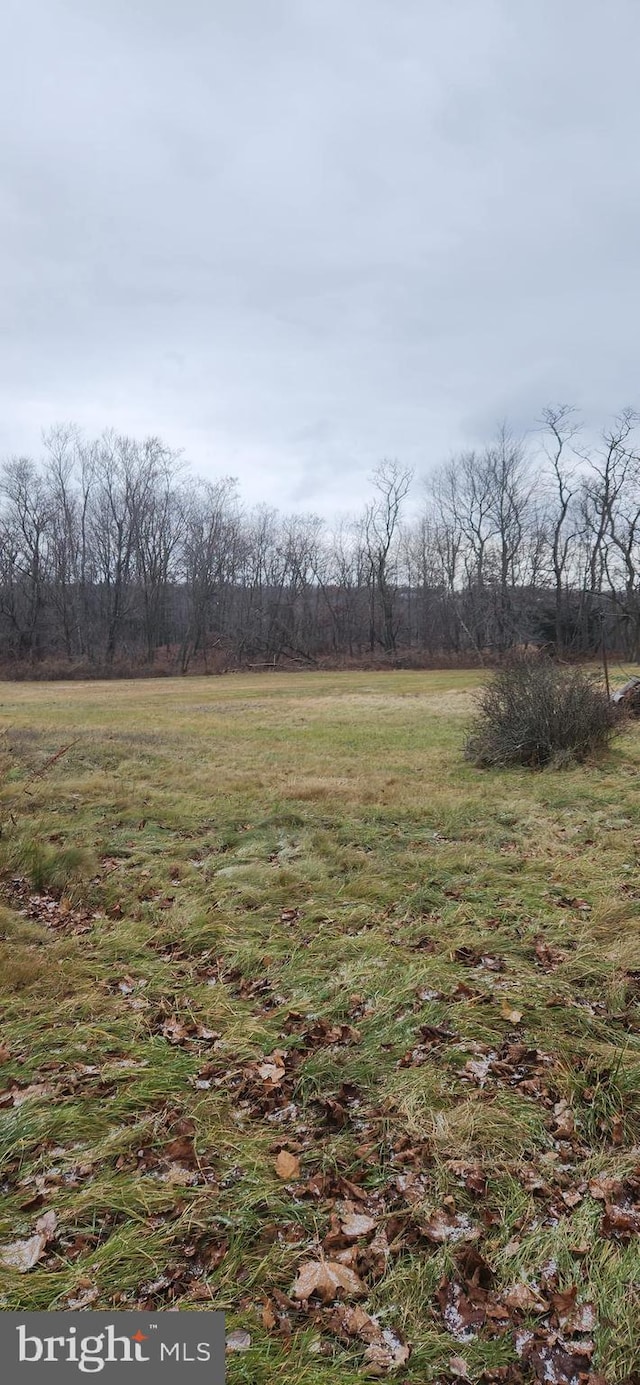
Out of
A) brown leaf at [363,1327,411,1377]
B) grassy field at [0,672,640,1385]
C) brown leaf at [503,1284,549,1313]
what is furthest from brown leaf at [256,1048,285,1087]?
brown leaf at [503,1284,549,1313]

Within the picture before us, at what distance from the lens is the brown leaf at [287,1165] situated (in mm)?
2350

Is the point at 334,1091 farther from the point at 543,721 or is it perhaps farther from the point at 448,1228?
the point at 543,721

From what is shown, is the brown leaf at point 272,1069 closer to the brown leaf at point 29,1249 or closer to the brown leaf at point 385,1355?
the brown leaf at point 29,1249

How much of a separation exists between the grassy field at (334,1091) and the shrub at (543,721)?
3697mm

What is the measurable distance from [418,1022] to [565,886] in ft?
7.42

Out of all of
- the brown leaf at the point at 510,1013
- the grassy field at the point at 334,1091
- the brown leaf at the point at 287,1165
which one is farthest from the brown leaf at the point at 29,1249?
the brown leaf at the point at 510,1013

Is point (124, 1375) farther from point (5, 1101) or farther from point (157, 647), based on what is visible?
point (157, 647)

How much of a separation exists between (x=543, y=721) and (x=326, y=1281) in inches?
355

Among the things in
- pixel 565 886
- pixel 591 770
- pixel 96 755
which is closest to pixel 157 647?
pixel 96 755

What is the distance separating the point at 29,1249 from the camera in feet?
6.70

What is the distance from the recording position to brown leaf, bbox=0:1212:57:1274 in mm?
1992

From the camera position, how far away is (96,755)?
398 inches

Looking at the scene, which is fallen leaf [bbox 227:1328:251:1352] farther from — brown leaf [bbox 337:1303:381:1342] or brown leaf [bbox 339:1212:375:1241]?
brown leaf [bbox 339:1212:375:1241]

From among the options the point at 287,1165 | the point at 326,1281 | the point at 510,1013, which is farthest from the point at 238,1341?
the point at 510,1013
